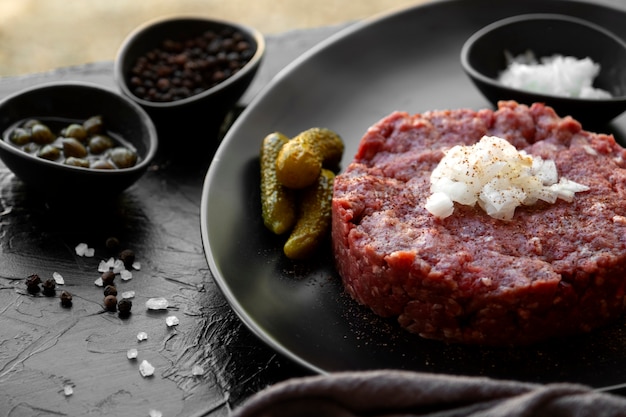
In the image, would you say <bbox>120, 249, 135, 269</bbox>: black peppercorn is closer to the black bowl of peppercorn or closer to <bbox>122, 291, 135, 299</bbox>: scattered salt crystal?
<bbox>122, 291, 135, 299</bbox>: scattered salt crystal

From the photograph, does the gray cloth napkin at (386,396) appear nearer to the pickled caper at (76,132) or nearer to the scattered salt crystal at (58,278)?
the scattered salt crystal at (58,278)

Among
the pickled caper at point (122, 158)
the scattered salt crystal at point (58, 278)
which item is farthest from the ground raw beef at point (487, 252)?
the scattered salt crystal at point (58, 278)

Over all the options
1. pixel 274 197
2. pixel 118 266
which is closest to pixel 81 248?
pixel 118 266

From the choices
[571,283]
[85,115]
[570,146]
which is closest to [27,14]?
[85,115]

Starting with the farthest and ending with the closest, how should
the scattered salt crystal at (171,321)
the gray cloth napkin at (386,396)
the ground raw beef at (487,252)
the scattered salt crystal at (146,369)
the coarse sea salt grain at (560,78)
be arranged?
the coarse sea salt grain at (560,78), the scattered salt crystal at (171,321), the scattered salt crystal at (146,369), the ground raw beef at (487,252), the gray cloth napkin at (386,396)

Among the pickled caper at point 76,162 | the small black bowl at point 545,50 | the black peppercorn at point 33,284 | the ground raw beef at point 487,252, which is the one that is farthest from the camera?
the small black bowl at point 545,50
